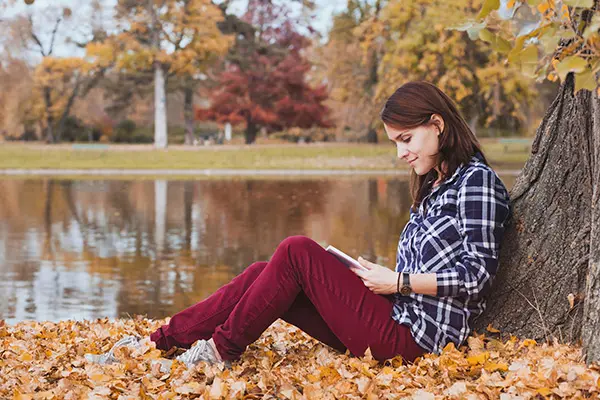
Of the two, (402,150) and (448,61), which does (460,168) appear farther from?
(448,61)

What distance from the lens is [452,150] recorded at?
3.46 metres

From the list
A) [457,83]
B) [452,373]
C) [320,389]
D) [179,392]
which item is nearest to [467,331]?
[452,373]

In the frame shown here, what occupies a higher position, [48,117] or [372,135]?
[48,117]

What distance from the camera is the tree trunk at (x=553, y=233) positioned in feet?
11.2

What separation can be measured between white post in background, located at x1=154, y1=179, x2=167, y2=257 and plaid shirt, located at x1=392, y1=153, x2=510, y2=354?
6353mm

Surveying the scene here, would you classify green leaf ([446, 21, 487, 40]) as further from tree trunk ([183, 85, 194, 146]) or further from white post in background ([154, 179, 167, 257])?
tree trunk ([183, 85, 194, 146])

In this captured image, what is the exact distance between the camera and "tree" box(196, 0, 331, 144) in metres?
40.8

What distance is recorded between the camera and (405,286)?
3322 mm

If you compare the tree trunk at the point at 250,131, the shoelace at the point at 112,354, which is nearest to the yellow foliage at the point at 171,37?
the tree trunk at the point at 250,131

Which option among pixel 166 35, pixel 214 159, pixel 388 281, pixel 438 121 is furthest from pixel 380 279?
pixel 166 35

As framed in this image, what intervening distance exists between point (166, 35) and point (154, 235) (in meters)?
25.3

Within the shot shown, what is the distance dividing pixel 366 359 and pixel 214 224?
8.92 m

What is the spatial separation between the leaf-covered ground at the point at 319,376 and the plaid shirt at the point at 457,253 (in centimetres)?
14

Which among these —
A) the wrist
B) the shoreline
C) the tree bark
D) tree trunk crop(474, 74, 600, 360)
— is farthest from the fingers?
the shoreline
